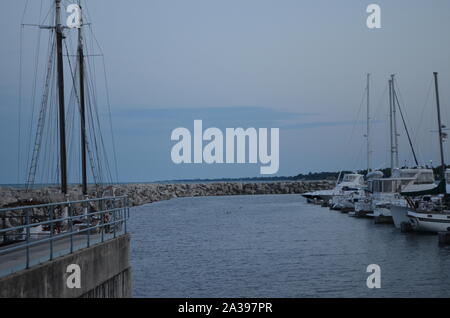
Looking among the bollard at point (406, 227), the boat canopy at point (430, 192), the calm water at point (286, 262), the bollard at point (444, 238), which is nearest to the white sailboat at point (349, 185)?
the calm water at point (286, 262)

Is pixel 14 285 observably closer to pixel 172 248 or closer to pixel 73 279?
pixel 73 279

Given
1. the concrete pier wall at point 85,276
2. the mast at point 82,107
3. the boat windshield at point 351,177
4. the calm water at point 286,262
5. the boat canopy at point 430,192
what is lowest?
the calm water at point 286,262

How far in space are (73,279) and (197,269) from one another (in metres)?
17.7

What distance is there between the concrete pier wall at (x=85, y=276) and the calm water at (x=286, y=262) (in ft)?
25.5

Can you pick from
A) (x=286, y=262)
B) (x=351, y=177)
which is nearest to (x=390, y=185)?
(x=286, y=262)

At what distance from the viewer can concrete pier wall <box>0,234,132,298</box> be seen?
10117 millimetres

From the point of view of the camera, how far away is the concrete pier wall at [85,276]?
33.2 ft

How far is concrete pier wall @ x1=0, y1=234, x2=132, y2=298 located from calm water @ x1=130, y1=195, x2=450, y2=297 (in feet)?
25.5

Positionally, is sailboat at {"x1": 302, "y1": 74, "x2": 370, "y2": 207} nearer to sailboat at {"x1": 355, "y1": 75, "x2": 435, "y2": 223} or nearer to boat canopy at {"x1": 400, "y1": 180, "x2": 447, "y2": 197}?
sailboat at {"x1": 355, "y1": 75, "x2": 435, "y2": 223}

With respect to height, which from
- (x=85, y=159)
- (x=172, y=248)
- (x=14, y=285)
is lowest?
(x=172, y=248)

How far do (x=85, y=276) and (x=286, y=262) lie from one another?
19.9m

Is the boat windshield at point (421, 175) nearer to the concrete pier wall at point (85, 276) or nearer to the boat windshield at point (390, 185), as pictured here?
the boat windshield at point (390, 185)
